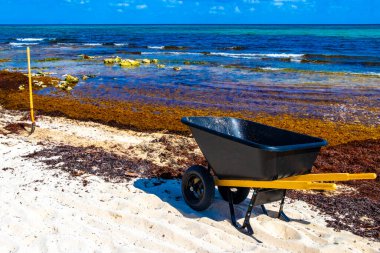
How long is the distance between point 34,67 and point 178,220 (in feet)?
73.6

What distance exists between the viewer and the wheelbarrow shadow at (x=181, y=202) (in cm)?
505

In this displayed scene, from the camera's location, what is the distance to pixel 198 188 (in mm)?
5262

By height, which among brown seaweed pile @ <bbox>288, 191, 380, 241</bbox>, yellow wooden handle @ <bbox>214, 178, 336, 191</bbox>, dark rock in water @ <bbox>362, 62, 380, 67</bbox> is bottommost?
brown seaweed pile @ <bbox>288, 191, 380, 241</bbox>

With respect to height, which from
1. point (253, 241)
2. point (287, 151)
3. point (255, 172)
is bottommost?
point (253, 241)

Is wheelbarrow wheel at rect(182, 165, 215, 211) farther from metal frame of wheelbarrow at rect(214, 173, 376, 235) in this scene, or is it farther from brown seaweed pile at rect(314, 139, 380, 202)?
brown seaweed pile at rect(314, 139, 380, 202)

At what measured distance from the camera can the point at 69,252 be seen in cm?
406

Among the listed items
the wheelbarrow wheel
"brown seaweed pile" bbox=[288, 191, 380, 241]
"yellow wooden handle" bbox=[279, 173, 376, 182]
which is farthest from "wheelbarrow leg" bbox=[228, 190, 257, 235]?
"brown seaweed pile" bbox=[288, 191, 380, 241]

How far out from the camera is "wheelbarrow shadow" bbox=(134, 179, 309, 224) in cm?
505

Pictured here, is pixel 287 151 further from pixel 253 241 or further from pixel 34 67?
pixel 34 67

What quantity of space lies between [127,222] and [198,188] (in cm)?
104

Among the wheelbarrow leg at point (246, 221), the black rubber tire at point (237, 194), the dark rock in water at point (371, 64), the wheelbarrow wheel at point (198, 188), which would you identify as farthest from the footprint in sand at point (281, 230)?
the dark rock in water at point (371, 64)

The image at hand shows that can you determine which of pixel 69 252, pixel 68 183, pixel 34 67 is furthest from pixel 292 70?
pixel 69 252

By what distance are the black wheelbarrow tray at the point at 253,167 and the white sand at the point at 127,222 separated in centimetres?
26

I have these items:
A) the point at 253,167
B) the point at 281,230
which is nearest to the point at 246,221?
the point at 281,230
